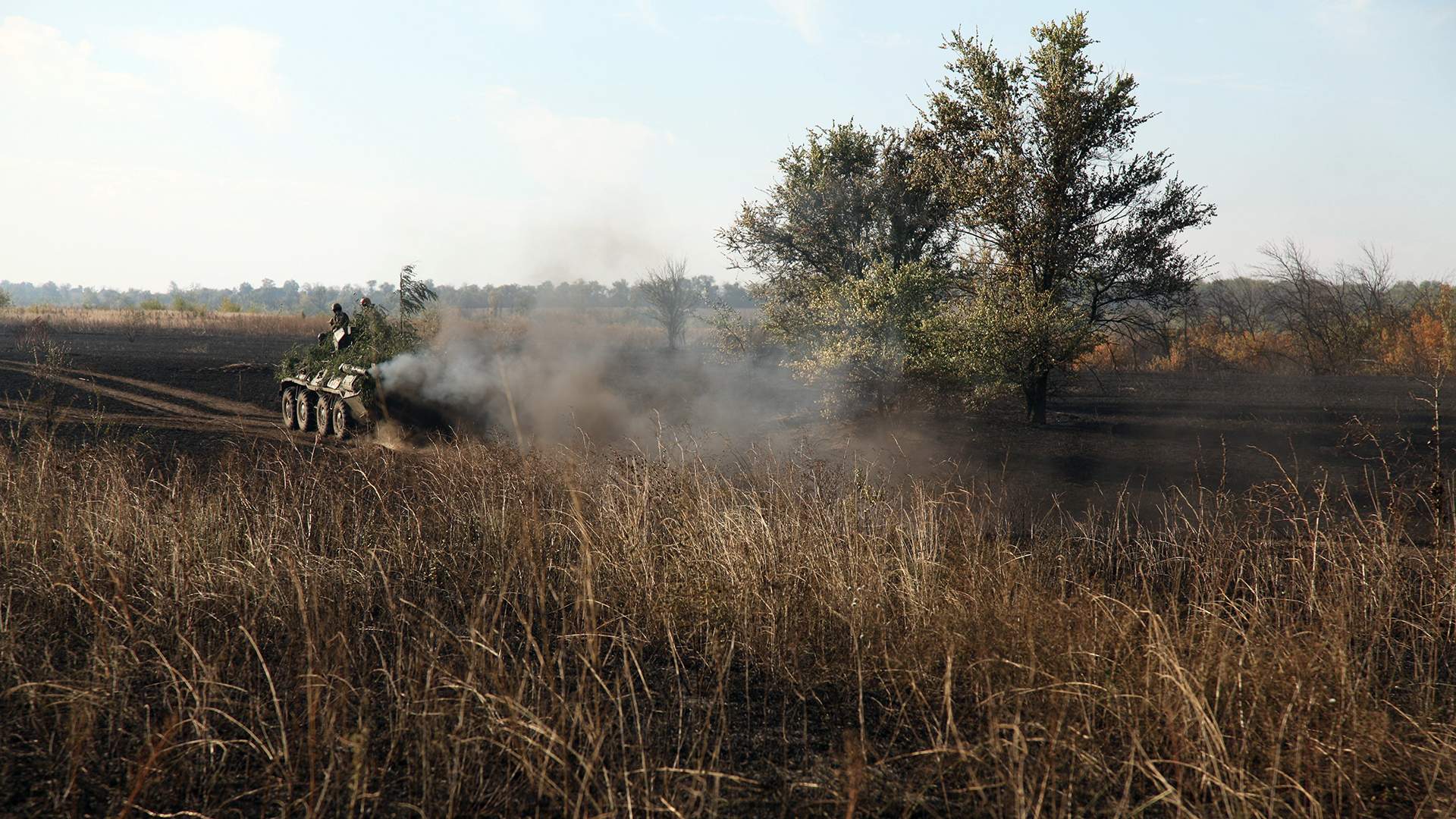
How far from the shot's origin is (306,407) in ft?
54.9

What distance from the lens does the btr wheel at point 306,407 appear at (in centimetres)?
1673

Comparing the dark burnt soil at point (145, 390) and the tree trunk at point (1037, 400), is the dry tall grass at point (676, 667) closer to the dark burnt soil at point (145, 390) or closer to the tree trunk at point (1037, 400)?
the dark burnt soil at point (145, 390)

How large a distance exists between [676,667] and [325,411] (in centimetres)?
1267

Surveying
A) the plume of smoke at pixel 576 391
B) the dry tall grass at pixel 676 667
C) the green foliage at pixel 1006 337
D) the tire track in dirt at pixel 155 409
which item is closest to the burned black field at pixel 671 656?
the dry tall grass at pixel 676 667

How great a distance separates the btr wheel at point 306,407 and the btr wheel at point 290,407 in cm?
53

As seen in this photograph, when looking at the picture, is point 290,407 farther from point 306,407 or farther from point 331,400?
point 331,400

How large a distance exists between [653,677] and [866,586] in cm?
138

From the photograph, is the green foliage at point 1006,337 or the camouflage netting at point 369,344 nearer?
the camouflage netting at point 369,344

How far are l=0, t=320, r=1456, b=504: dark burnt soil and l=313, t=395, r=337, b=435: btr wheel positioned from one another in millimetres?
343

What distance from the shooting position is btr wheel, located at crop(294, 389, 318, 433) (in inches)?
659

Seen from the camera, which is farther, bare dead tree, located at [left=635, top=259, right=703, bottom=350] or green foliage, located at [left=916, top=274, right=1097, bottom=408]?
bare dead tree, located at [left=635, top=259, right=703, bottom=350]

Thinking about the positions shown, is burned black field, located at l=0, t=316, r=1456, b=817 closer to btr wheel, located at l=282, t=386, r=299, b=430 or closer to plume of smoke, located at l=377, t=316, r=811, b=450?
plume of smoke, located at l=377, t=316, r=811, b=450

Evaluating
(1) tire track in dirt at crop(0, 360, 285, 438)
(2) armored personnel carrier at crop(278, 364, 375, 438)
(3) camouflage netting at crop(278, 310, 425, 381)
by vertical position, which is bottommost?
(1) tire track in dirt at crop(0, 360, 285, 438)

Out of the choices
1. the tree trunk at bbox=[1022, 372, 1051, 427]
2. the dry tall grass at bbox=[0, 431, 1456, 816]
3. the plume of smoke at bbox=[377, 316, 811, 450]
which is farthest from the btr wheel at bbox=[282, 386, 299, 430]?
the tree trunk at bbox=[1022, 372, 1051, 427]
